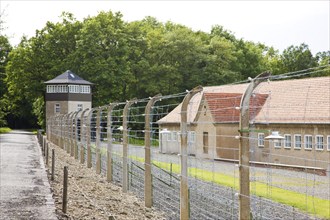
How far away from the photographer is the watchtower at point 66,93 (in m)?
64.0

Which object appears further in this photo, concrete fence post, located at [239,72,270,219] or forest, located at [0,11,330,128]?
forest, located at [0,11,330,128]

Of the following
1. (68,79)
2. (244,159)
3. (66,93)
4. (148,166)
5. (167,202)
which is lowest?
(167,202)

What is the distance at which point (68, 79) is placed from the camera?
63.5m

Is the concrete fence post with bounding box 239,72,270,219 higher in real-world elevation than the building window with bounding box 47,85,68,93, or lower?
lower

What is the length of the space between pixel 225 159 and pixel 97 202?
3716mm

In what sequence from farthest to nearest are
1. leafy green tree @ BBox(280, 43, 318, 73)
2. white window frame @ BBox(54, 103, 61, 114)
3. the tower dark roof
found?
leafy green tree @ BBox(280, 43, 318, 73) → white window frame @ BBox(54, 103, 61, 114) → the tower dark roof

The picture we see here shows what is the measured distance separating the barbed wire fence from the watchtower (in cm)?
2117

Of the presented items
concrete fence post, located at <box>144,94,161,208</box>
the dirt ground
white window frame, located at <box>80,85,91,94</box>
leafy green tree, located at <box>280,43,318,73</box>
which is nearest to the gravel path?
the dirt ground

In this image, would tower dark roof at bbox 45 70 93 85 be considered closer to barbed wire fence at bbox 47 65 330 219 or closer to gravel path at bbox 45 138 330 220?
barbed wire fence at bbox 47 65 330 219

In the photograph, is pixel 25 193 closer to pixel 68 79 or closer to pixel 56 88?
pixel 68 79

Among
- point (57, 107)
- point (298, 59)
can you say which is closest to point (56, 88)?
point (57, 107)

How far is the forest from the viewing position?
63.5 meters

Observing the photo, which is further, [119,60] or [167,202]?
[119,60]

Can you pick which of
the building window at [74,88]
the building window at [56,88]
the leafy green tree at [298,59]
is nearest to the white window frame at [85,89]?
the building window at [74,88]
